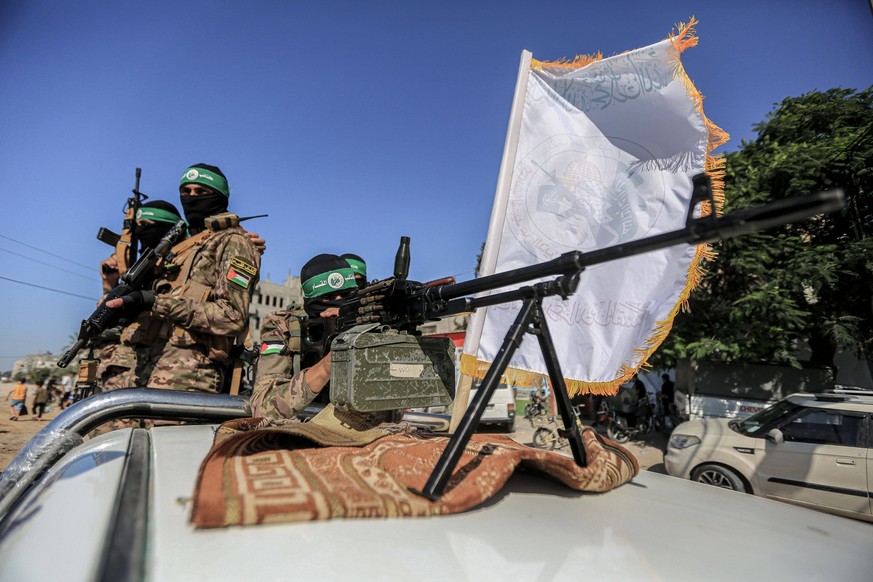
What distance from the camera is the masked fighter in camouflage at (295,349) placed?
230cm

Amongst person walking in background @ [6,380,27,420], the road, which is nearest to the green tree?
the road

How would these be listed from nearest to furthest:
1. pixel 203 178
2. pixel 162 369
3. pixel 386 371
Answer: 1. pixel 386 371
2. pixel 162 369
3. pixel 203 178

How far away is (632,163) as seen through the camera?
3.36m

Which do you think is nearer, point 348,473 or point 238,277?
point 348,473

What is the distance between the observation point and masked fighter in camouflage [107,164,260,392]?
3180 mm

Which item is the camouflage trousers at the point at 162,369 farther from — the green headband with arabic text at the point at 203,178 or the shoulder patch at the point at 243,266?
the green headband with arabic text at the point at 203,178

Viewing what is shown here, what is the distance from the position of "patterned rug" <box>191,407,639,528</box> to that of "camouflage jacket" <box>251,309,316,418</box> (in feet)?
1.61

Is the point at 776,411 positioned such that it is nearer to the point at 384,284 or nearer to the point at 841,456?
the point at 841,456

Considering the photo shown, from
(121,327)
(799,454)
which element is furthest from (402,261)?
(799,454)

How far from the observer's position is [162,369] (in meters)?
3.24

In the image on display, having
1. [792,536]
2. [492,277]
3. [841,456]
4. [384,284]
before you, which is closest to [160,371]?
[384,284]

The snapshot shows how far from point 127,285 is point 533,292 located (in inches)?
134

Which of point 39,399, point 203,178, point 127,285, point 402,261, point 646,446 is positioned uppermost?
point 203,178

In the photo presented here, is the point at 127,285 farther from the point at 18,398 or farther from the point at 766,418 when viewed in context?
the point at 18,398
